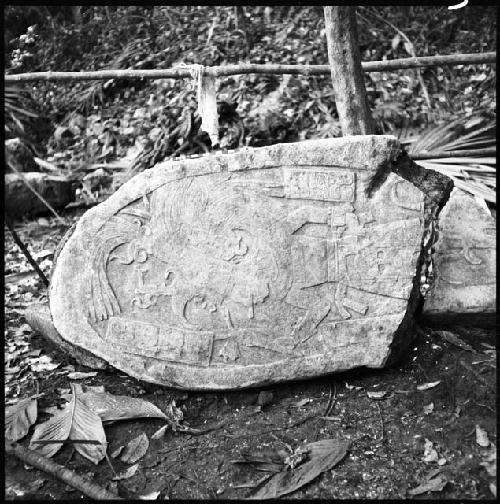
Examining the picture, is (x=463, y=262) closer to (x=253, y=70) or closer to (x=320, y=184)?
(x=320, y=184)

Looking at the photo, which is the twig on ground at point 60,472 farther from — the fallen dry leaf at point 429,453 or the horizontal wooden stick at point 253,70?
the horizontal wooden stick at point 253,70

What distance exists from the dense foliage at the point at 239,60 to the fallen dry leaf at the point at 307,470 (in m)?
2.58

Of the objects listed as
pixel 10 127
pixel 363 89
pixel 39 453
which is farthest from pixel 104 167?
pixel 39 453

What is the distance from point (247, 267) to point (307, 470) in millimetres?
759

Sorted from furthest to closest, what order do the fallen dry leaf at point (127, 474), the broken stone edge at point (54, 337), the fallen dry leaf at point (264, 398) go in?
the broken stone edge at point (54, 337) < the fallen dry leaf at point (264, 398) < the fallen dry leaf at point (127, 474)

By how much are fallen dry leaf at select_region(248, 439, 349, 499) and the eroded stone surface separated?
0.72 m

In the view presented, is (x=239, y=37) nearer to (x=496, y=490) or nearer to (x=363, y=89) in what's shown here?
(x=363, y=89)

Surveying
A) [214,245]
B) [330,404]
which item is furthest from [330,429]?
[214,245]

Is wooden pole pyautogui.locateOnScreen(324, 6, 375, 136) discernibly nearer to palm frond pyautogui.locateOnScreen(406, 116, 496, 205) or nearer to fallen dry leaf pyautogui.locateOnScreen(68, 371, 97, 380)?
palm frond pyautogui.locateOnScreen(406, 116, 496, 205)

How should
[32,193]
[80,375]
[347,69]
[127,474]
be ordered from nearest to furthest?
1. [127,474]
2. [80,375]
3. [347,69]
4. [32,193]

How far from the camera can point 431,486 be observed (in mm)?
1944

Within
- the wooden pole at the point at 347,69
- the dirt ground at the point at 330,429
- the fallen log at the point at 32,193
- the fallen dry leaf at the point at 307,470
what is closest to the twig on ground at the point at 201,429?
the dirt ground at the point at 330,429

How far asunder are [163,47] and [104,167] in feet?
5.36

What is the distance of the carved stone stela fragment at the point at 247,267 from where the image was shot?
2.40 metres
